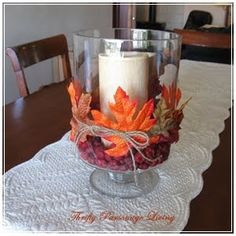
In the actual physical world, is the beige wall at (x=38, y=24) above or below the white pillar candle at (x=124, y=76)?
above

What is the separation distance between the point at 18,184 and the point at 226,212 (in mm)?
371

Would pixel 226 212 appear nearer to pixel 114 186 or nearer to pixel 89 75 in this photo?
pixel 114 186

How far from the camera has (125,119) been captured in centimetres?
53

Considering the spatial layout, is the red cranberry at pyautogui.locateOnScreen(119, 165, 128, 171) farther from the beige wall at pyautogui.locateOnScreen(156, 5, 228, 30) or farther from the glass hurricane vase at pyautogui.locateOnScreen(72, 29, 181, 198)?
the beige wall at pyautogui.locateOnScreen(156, 5, 228, 30)

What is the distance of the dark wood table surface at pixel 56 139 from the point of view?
1.90ft

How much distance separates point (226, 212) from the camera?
588 millimetres

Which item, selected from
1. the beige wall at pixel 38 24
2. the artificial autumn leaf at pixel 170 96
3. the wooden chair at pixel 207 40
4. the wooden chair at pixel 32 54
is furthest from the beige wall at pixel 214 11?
the artificial autumn leaf at pixel 170 96

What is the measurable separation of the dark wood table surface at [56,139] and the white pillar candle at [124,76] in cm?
22

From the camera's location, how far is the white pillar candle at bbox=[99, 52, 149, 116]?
1.79 feet

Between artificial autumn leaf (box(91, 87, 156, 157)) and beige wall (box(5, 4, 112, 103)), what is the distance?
4.81 ft

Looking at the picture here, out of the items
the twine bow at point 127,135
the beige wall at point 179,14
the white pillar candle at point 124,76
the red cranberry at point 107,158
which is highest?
the beige wall at point 179,14

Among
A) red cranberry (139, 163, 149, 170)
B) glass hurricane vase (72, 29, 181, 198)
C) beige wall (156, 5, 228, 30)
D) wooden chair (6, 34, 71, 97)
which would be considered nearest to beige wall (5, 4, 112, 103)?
wooden chair (6, 34, 71, 97)

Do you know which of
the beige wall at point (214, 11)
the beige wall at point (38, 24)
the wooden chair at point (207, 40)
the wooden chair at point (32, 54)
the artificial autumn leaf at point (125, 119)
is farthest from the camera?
the beige wall at point (214, 11)

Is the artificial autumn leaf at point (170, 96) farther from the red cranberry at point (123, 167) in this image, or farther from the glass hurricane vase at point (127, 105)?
the red cranberry at point (123, 167)
